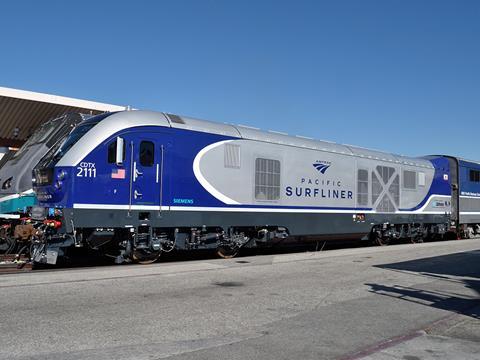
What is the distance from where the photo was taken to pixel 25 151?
14391 millimetres

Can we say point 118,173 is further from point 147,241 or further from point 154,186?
point 147,241

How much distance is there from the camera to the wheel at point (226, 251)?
14719mm

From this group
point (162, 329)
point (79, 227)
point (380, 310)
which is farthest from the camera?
point (79, 227)

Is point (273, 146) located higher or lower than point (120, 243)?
higher

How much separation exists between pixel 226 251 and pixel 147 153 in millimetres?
4086

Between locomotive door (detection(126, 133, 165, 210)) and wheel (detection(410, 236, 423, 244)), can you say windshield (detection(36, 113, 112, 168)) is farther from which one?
wheel (detection(410, 236, 423, 244))

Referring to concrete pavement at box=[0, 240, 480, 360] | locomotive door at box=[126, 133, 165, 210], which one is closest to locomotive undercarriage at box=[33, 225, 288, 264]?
concrete pavement at box=[0, 240, 480, 360]

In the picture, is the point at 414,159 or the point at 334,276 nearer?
the point at 334,276

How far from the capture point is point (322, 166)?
1736 cm

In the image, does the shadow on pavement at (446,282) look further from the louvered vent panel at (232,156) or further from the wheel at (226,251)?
the louvered vent panel at (232,156)

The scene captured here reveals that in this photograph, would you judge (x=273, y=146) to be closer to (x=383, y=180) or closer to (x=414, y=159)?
(x=383, y=180)

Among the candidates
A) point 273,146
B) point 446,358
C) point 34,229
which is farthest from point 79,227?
point 446,358

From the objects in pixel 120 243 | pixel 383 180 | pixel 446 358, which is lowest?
pixel 446 358

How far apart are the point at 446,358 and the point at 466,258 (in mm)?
11455
